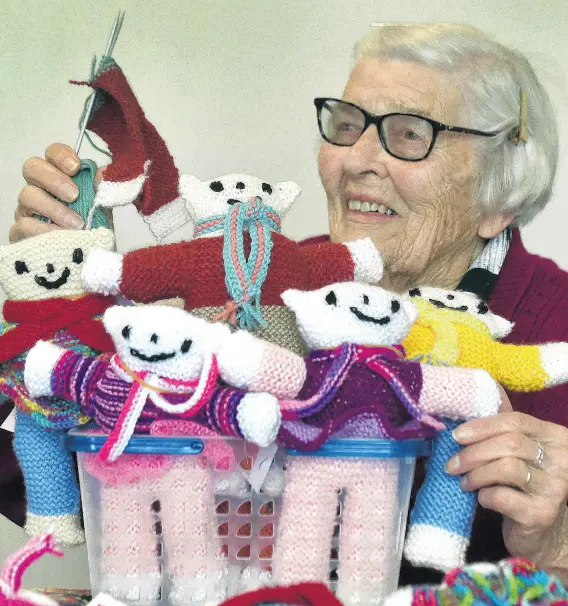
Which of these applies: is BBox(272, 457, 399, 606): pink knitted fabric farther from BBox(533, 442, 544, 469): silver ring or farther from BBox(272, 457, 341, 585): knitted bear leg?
BBox(533, 442, 544, 469): silver ring

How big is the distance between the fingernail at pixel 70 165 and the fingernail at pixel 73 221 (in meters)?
0.06

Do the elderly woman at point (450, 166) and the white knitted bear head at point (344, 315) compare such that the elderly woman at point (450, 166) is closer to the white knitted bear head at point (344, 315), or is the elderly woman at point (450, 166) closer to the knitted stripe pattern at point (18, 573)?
the white knitted bear head at point (344, 315)

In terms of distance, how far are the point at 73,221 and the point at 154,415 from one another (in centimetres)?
33

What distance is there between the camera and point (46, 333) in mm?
823

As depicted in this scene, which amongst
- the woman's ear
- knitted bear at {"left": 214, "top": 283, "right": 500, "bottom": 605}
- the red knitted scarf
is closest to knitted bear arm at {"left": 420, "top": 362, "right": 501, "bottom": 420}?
knitted bear at {"left": 214, "top": 283, "right": 500, "bottom": 605}

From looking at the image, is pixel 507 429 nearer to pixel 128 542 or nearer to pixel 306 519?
pixel 306 519

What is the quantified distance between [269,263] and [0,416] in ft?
1.75

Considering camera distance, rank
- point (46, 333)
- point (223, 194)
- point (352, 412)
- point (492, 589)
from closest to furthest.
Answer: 1. point (492, 589)
2. point (352, 412)
3. point (46, 333)
4. point (223, 194)

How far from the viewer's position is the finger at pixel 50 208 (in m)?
0.96

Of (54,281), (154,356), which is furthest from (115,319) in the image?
(54,281)

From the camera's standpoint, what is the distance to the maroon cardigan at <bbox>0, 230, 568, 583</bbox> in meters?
1.13

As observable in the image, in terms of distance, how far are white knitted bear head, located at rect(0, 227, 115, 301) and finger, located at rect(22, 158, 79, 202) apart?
14 centimetres

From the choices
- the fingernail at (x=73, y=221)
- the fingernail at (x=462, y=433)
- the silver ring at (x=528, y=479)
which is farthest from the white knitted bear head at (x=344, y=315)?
the fingernail at (x=73, y=221)

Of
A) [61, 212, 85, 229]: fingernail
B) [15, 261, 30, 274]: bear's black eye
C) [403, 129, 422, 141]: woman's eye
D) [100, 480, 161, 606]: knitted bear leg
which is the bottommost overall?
[100, 480, 161, 606]: knitted bear leg
